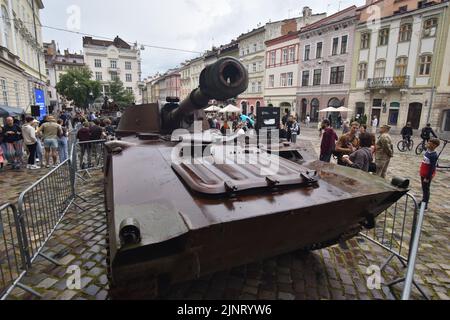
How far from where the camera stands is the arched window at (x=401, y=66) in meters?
24.0

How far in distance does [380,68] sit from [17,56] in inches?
1114

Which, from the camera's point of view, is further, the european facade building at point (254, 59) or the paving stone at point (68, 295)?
the european facade building at point (254, 59)

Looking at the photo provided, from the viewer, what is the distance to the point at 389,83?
24812 mm

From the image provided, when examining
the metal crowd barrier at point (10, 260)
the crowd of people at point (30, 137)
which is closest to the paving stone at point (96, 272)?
the metal crowd barrier at point (10, 260)

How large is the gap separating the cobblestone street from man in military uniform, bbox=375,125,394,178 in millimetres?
1707

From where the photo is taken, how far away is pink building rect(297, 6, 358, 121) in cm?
2780

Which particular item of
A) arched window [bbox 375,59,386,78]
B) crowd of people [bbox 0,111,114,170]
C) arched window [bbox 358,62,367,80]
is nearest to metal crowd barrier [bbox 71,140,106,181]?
crowd of people [bbox 0,111,114,170]

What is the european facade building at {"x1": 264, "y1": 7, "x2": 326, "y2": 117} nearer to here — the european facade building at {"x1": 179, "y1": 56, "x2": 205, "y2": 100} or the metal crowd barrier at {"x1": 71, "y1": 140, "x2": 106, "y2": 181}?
the european facade building at {"x1": 179, "y1": 56, "x2": 205, "y2": 100}

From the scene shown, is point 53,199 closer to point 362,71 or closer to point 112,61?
point 362,71

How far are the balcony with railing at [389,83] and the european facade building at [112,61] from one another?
45813mm

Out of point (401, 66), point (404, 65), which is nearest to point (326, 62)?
point (401, 66)

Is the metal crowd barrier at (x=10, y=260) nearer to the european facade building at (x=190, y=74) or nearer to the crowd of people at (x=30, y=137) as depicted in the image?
the crowd of people at (x=30, y=137)

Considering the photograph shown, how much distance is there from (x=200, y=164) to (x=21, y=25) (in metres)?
24.6
